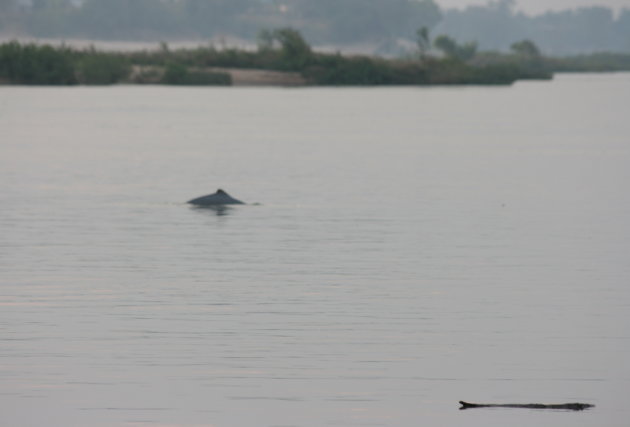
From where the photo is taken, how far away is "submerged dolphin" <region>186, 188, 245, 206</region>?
28609mm

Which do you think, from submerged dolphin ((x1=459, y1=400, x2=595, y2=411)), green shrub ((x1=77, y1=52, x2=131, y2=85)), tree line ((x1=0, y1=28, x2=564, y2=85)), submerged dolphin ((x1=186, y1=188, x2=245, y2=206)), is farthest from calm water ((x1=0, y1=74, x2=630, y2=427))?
green shrub ((x1=77, y1=52, x2=131, y2=85))

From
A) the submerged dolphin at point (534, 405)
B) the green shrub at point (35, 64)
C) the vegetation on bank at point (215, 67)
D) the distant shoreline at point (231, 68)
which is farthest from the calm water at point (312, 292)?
the distant shoreline at point (231, 68)

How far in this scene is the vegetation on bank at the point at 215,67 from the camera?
105 metres

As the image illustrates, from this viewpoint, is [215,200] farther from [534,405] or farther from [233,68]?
[233,68]

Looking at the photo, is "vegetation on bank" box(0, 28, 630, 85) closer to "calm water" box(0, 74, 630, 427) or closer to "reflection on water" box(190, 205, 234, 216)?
"calm water" box(0, 74, 630, 427)

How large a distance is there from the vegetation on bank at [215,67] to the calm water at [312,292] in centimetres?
6301

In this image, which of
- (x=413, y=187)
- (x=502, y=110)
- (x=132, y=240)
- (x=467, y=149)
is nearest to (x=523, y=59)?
(x=502, y=110)

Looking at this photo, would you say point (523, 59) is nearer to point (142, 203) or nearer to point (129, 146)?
point (129, 146)

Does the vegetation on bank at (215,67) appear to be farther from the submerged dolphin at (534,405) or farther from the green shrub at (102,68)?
the submerged dolphin at (534,405)

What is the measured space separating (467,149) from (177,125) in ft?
65.1

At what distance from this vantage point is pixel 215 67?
119500mm

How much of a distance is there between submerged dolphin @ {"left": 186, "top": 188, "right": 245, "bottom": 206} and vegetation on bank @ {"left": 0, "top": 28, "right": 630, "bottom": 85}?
74.3 m

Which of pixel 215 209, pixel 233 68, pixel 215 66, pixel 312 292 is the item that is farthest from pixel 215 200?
pixel 233 68

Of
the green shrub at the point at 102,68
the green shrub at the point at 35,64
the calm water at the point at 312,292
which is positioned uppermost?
the green shrub at the point at 102,68
